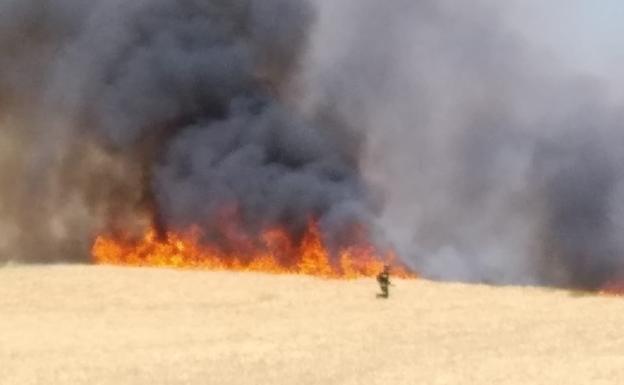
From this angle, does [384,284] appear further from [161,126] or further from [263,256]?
[161,126]

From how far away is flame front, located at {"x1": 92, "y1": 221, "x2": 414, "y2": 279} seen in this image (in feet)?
81.8

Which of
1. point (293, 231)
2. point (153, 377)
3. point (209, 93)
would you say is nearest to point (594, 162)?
point (293, 231)

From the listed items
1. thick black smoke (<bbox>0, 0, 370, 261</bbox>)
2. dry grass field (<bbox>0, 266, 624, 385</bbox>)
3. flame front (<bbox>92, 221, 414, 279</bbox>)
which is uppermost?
thick black smoke (<bbox>0, 0, 370, 261</bbox>)

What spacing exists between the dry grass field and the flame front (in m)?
2.08

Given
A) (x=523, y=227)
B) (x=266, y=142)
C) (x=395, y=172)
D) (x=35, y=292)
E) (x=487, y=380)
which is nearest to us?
(x=487, y=380)

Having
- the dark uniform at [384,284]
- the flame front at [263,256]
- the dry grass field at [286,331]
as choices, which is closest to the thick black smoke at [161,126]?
the flame front at [263,256]

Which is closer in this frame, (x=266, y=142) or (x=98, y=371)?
(x=98, y=371)

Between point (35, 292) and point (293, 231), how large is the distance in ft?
24.2

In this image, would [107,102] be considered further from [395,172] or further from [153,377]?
[153,377]

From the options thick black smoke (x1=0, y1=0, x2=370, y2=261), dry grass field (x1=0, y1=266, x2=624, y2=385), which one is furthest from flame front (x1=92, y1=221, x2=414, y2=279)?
dry grass field (x1=0, y1=266, x2=624, y2=385)

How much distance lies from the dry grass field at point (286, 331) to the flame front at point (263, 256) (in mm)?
2083

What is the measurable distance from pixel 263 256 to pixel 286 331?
8.01 metres

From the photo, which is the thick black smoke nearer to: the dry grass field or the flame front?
the flame front

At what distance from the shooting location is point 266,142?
91.7 ft
